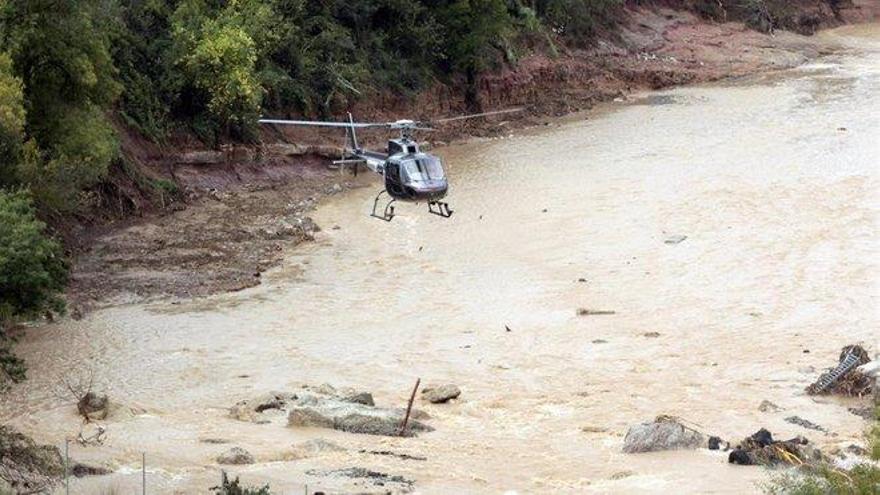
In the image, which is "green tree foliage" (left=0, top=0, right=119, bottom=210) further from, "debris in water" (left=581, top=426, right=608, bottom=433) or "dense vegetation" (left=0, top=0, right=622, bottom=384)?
"debris in water" (left=581, top=426, right=608, bottom=433)

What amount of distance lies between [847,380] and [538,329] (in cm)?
693

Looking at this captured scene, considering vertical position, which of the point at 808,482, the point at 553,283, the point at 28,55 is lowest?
the point at 553,283

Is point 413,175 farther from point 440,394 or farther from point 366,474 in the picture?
point 366,474

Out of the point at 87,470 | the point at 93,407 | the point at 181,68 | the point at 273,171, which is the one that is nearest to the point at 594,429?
the point at 87,470

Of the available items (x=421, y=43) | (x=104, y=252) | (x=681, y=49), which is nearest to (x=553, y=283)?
(x=104, y=252)

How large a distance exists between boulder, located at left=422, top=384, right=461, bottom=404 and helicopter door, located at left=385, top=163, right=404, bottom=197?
6.47 metres

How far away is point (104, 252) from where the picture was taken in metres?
35.1

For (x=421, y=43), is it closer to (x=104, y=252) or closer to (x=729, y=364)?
(x=104, y=252)

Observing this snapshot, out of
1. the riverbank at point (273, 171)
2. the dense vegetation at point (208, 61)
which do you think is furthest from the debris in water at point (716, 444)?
the riverbank at point (273, 171)

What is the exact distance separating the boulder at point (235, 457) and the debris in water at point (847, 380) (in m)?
9.94

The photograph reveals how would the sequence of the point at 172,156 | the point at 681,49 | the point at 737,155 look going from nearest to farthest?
the point at 172,156 < the point at 737,155 < the point at 681,49

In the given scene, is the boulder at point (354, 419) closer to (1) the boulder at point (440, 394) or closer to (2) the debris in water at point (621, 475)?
(1) the boulder at point (440, 394)

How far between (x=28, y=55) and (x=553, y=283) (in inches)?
511

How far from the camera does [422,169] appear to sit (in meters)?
31.0
